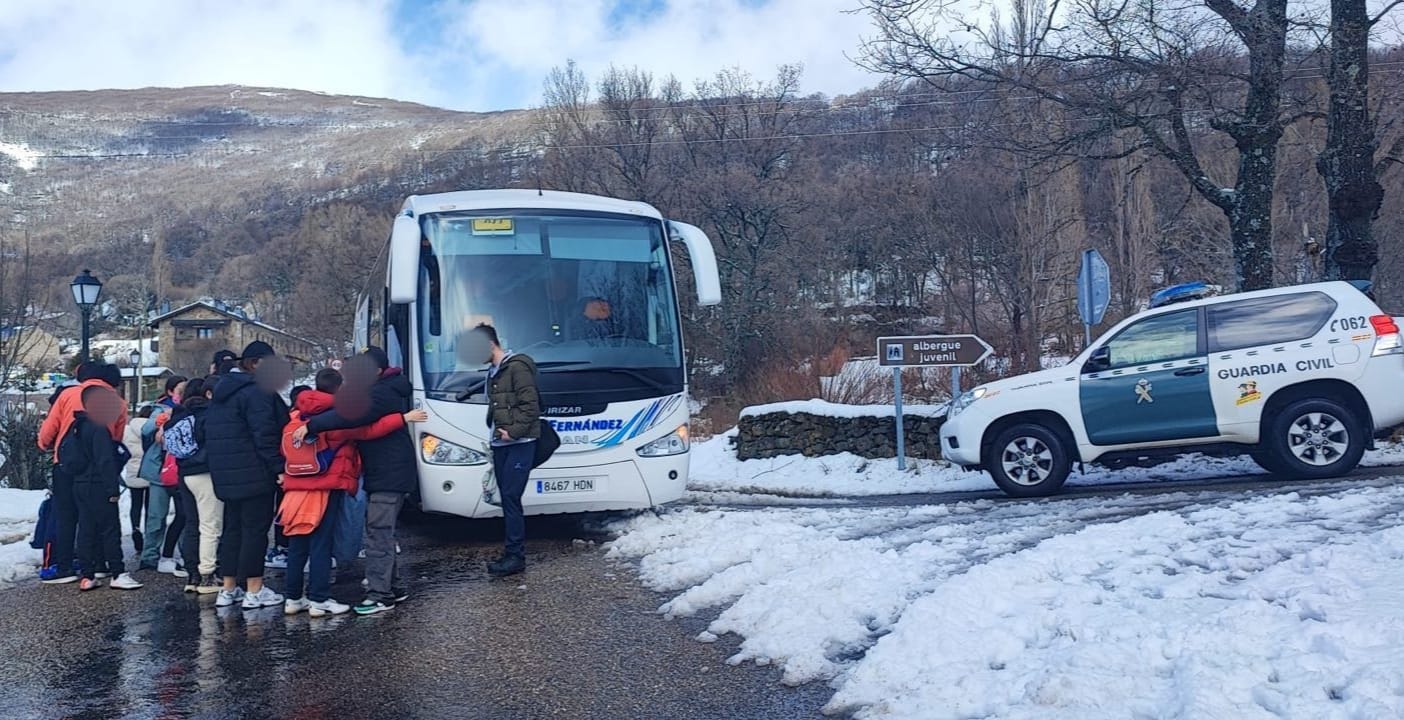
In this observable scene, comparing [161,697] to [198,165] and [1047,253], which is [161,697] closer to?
[1047,253]

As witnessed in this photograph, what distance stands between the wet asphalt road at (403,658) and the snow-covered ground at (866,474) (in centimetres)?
628

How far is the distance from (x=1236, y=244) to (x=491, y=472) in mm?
11195

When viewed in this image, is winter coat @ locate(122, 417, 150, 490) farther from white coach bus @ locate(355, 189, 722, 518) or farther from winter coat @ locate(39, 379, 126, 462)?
white coach bus @ locate(355, 189, 722, 518)

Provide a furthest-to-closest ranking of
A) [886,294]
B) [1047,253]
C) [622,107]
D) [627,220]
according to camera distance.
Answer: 1. [622,107]
2. [886,294]
3. [1047,253]
4. [627,220]

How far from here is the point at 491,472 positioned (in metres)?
9.06

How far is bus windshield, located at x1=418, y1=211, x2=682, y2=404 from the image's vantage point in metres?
9.56

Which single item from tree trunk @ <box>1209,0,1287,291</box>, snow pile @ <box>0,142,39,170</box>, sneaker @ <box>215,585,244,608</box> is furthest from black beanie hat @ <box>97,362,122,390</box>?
snow pile @ <box>0,142,39,170</box>

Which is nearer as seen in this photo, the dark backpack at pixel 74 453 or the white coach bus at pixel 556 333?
the dark backpack at pixel 74 453

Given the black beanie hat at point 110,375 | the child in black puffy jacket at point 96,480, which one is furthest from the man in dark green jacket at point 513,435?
the black beanie hat at point 110,375

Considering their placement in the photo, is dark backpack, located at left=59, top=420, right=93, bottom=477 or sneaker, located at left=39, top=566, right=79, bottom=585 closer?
dark backpack, located at left=59, top=420, right=93, bottom=477

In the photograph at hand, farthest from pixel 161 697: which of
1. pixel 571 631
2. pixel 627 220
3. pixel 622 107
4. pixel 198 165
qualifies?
pixel 198 165

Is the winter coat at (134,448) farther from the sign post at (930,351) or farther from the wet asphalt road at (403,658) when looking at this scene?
the sign post at (930,351)

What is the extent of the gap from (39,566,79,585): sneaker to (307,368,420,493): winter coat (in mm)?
3401

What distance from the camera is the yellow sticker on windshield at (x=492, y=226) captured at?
32.8 ft
